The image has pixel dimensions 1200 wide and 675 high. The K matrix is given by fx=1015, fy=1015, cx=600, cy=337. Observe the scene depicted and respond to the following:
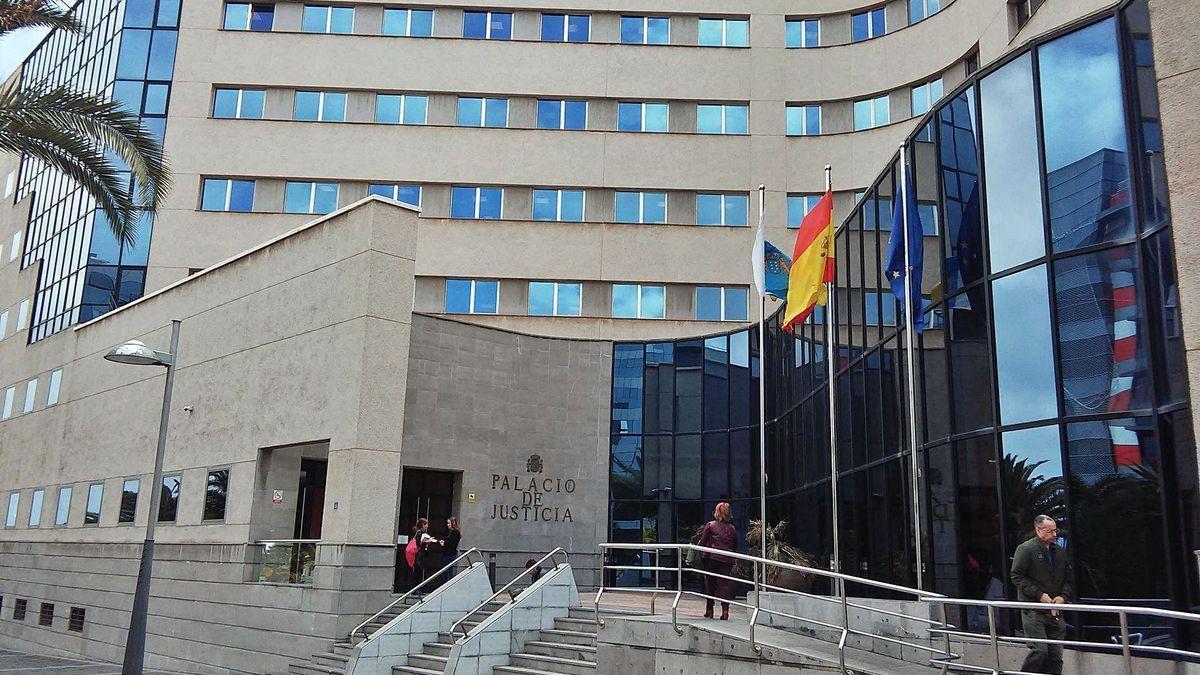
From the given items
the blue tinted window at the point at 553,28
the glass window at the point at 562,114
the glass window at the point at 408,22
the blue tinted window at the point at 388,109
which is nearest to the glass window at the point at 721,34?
the blue tinted window at the point at 553,28

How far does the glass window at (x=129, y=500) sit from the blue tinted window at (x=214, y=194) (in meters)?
12.9

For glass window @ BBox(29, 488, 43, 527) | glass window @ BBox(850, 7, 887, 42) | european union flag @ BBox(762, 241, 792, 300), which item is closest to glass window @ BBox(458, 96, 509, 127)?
glass window @ BBox(850, 7, 887, 42)

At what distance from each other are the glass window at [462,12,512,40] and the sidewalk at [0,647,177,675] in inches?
932

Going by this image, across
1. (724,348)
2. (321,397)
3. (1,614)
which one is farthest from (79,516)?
(724,348)

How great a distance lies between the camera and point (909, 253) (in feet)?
51.0

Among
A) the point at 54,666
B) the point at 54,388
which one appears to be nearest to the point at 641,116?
the point at 54,388

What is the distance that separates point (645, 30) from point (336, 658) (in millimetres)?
26168

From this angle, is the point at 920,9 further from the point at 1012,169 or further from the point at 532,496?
the point at 1012,169

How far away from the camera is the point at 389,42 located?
3666cm

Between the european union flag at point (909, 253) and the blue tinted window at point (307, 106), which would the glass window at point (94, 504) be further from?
the european union flag at point (909, 253)

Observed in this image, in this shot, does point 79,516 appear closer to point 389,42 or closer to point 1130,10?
point 389,42

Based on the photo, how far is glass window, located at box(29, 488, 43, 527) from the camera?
31.0 metres

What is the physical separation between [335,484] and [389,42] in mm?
22416

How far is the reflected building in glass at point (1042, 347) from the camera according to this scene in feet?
38.9
